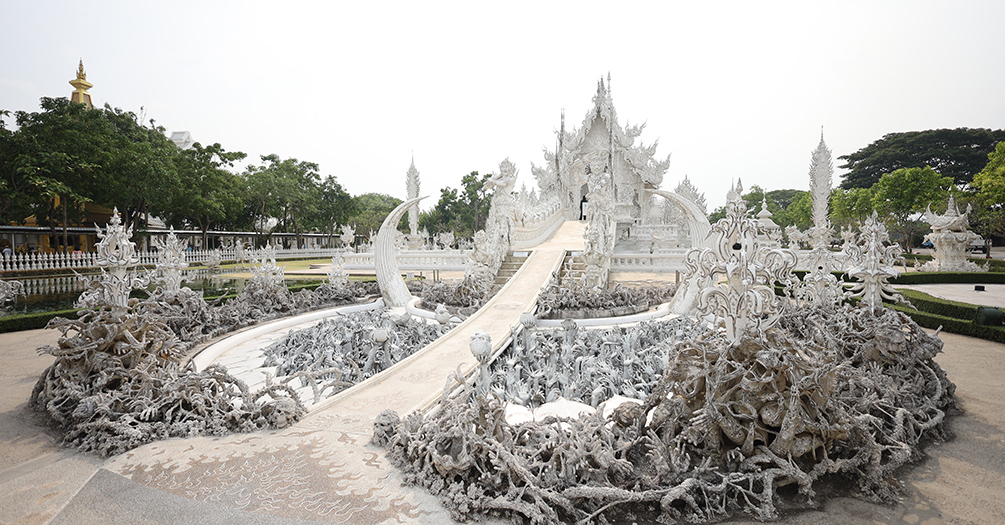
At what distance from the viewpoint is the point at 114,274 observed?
5.23 m

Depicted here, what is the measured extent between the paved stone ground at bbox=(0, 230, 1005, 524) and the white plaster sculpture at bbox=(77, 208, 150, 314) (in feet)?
4.23

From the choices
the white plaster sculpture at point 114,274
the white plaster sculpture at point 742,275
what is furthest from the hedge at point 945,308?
the white plaster sculpture at point 114,274

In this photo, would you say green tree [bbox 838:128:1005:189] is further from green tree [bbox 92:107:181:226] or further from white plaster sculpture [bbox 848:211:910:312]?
green tree [bbox 92:107:181:226]

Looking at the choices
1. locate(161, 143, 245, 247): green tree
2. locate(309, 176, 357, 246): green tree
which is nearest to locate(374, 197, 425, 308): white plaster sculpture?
locate(161, 143, 245, 247): green tree

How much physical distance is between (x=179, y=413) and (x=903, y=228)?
37.9 meters

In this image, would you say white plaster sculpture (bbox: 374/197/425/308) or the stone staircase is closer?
white plaster sculpture (bbox: 374/197/425/308)

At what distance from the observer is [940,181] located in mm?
28047

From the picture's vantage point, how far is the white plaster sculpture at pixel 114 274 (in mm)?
5051

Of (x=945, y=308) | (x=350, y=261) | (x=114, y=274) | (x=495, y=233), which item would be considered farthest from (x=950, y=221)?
(x=114, y=274)

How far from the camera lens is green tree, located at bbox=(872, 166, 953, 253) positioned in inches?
1095

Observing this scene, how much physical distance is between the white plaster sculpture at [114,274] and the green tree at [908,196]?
3778cm

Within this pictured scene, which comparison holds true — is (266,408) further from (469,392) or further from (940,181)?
(940,181)

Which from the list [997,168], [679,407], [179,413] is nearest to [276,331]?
[179,413]

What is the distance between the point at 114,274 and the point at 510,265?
885 cm
